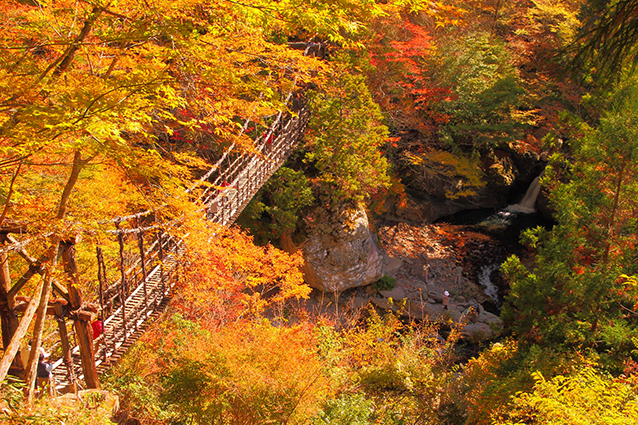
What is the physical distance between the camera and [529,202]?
19.7 meters

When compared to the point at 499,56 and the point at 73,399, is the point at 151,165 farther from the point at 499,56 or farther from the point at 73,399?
the point at 499,56

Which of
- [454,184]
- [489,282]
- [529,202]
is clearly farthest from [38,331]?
[529,202]

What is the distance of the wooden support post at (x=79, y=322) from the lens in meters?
4.55

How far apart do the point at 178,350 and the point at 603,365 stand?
297 inches

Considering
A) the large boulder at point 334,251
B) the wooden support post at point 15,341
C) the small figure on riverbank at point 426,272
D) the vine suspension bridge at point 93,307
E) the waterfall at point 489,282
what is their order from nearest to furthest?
the wooden support post at point 15,341
the vine suspension bridge at point 93,307
the large boulder at point 334,251
the waterfall at point 489,282
the small figure on riverbank at point 426,272

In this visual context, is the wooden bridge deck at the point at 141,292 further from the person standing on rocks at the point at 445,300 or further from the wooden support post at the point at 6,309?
the person standing on rocks at the point at 445,300

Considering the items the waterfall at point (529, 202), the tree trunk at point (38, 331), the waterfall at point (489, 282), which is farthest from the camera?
A: the waterfall at point (529, 202)

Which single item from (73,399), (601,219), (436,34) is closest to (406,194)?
(436,34)

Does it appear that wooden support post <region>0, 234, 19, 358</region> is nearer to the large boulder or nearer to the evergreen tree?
the evergreen tree

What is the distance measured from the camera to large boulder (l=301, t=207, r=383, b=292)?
14078 millimetres

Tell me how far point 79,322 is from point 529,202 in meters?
20.2

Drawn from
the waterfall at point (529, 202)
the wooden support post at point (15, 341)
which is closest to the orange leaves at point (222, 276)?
the wooden support post at point (15, 341)

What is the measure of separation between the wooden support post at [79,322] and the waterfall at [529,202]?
63.8ft

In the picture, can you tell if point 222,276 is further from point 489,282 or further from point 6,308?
point 489,282
